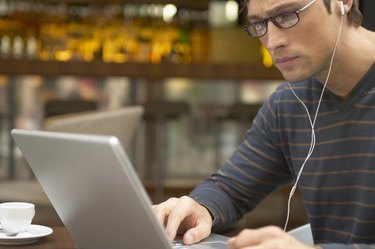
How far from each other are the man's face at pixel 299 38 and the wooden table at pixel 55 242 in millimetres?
576

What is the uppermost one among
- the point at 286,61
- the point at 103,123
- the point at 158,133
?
the point at 286,61

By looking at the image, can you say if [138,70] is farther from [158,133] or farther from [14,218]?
[14,218]

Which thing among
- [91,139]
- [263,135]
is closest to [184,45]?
[263,135]

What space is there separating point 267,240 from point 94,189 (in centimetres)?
30

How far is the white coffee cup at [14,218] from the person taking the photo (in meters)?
1.67

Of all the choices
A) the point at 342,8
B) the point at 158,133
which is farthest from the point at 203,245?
the point at 158,133

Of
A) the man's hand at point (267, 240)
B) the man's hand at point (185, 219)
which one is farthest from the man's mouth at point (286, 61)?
the man's hand at point (267, 240)

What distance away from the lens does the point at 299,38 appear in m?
1.75

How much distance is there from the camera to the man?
1.75m

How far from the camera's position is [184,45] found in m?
6.49

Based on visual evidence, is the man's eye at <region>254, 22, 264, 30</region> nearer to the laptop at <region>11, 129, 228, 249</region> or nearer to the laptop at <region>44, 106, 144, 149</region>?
the laptop at <region>11, 129, 228, 249</region>

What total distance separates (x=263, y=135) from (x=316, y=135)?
19cm

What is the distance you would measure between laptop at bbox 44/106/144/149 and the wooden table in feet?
5.95

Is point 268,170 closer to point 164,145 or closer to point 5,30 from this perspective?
point 164,145
